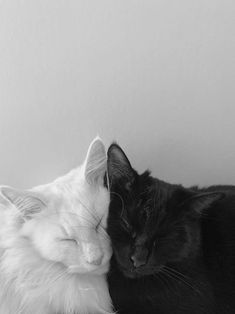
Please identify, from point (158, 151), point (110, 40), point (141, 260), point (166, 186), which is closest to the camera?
point (141, 260)

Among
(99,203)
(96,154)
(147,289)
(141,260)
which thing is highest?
(96,154)

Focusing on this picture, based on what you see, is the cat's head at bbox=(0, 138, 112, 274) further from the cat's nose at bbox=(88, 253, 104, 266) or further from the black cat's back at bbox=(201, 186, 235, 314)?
the black cat's back at bbox=(201, 186, 235, 314)

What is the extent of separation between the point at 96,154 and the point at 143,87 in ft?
1.12

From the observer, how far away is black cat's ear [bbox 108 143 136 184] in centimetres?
104

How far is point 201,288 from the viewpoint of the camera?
106cm

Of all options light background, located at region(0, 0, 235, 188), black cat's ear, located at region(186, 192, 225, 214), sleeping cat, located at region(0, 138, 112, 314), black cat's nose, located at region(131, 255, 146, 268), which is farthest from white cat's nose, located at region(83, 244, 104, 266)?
light background, located at region(0, 0, 235, 188)

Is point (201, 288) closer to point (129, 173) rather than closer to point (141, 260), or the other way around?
point (141, 260)

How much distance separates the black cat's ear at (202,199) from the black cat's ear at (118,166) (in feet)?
0.61

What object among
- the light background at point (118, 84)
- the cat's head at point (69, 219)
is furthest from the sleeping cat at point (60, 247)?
the light background at point (118, 84)

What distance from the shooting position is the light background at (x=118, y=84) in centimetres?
123

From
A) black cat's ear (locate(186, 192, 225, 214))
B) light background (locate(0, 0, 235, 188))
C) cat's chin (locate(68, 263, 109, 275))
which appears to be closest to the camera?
black cat's ear (locate(186, 192, 225, 214))

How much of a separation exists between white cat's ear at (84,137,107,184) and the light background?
249 millimetres

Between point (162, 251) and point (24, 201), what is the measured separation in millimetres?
402

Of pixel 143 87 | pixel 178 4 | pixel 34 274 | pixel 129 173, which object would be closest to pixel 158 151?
pixel 143 87
